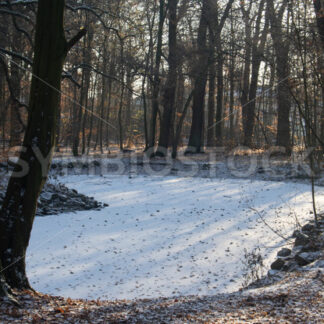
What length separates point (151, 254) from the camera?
6336 mm

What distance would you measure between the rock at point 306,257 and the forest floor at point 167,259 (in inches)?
17.6

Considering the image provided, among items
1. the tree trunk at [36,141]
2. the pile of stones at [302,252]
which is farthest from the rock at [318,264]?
the tree trunk at [36,141]

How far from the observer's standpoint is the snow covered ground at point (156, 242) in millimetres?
5172

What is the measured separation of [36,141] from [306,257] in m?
3.99

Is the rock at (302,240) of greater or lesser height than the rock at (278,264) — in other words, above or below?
above

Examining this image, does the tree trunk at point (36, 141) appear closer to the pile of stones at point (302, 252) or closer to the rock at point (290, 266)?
the pile of stones at point (302, 252)

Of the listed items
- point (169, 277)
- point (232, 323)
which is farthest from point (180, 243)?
point (232, 323)

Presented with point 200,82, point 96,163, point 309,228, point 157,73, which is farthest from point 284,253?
point 200,82

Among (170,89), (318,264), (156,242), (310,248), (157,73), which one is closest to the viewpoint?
(318,264)

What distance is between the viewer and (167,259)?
20.1ft

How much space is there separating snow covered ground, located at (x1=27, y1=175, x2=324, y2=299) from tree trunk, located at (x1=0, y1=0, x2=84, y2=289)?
3.56ft

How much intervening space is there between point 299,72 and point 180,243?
160 inches

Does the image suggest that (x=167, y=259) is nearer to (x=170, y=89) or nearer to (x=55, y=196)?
(x=55, y=196)

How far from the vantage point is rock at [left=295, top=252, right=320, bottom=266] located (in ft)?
17.6
